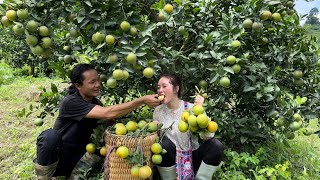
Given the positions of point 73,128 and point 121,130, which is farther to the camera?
point 73,128

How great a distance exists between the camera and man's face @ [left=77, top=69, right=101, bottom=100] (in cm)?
266

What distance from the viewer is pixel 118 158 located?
2373 millimetres

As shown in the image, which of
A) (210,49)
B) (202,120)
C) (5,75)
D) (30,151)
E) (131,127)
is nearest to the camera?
(202,120)

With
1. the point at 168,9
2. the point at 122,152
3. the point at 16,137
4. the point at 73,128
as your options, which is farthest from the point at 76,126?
the point at 16,137

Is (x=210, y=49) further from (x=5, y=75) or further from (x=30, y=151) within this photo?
(x=5, y=75)

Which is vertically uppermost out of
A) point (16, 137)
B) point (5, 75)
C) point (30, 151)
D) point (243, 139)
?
point (243, 139)

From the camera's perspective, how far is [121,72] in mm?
A: 2268

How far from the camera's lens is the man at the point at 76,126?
8.30ft

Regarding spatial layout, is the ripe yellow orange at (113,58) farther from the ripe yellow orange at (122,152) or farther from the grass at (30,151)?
the grass at (30,151)

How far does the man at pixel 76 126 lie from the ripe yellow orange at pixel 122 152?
0.34 meters

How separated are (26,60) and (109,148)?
8264mm

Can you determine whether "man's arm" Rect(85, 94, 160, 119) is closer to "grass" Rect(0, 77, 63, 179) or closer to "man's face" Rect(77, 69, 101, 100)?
"man's face" Rect(77, 69, 101, 100)

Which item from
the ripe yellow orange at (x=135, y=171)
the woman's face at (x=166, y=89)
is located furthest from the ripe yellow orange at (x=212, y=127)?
the ripe yellow orange at (x=135, y=171)

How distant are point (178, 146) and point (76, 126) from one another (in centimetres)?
82
